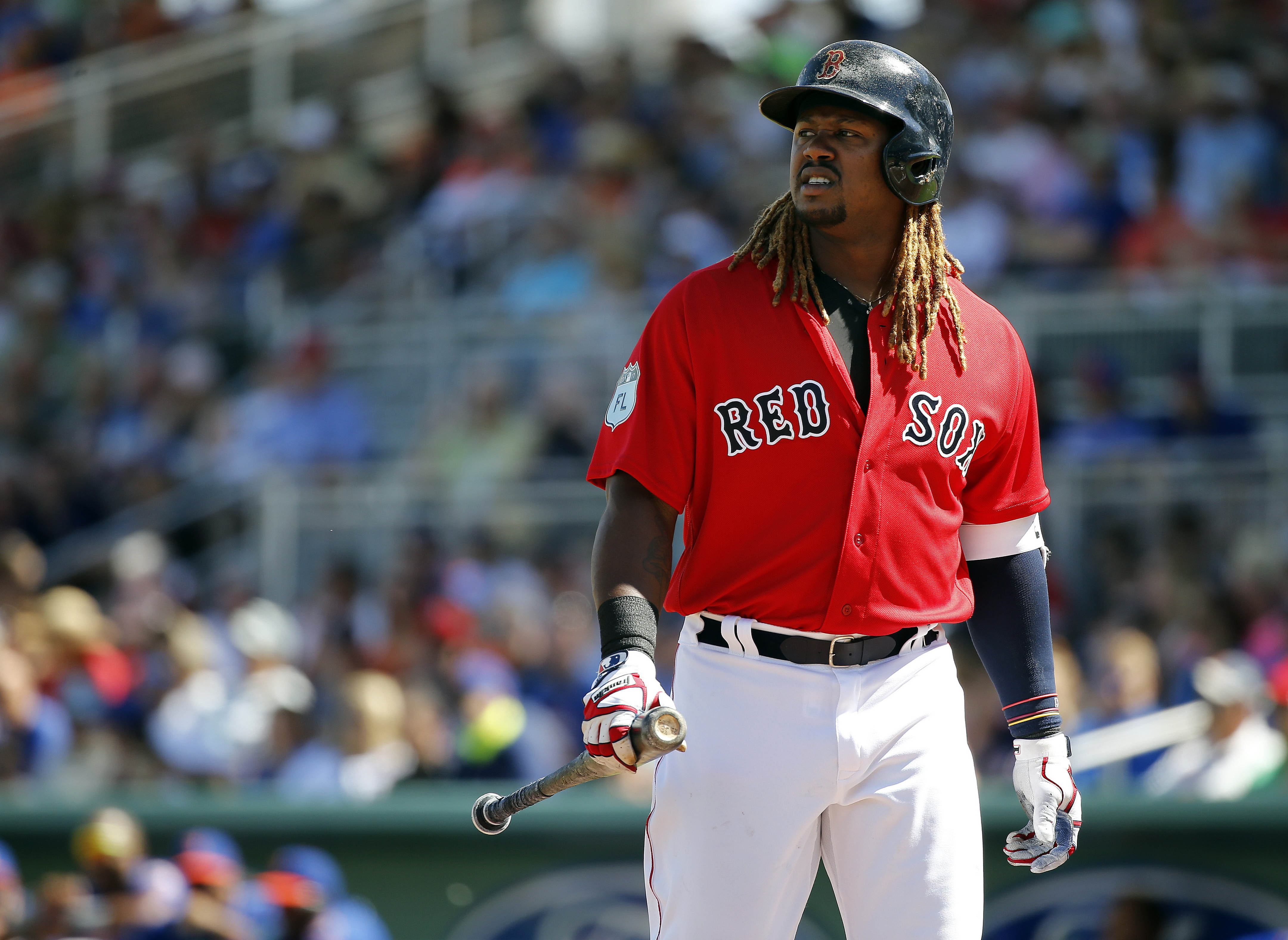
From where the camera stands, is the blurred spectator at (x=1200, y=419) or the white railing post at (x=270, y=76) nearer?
the blurred spectator at (x=1200, y=419)

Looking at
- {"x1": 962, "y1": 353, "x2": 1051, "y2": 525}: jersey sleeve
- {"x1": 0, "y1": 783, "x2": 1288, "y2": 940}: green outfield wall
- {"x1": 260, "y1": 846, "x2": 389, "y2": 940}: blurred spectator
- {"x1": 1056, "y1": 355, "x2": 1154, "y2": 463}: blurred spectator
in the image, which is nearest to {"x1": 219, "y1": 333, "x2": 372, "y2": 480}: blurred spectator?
{"x1": 0, "y1": 783, "x2": 1288, "y2": 940}: green outfield wall

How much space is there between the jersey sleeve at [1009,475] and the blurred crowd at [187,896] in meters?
3.56

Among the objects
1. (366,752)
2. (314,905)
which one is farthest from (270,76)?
(314,905)

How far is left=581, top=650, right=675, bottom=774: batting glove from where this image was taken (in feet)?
8.75

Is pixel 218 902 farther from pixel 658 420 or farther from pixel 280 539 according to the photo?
pixel 658 420

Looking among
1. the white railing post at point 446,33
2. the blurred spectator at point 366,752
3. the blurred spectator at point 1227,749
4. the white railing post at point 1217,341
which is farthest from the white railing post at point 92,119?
the blurred spectator at point 1227,749

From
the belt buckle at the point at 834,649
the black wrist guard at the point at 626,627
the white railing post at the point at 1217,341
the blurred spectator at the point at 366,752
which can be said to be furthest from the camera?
the white railing post at the point at 1217,341

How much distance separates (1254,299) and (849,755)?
5621 millimetres

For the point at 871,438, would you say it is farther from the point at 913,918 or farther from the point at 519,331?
the point at 519,331

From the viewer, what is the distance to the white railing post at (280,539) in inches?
360

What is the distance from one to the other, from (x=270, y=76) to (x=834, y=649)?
1149 cm

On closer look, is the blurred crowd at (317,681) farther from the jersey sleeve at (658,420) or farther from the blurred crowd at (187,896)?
the jersey sleeve at (658,420)

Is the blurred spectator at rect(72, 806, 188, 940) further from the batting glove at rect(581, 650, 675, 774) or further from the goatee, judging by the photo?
the goatee

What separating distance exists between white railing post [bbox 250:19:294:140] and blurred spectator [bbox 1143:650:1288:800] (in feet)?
30.8
